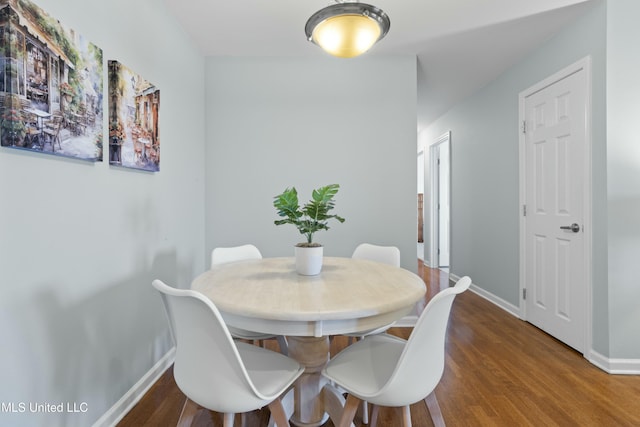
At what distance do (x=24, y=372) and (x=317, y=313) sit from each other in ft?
3.49

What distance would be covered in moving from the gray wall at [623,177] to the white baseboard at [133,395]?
9.53 ft

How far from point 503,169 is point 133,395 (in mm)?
3598

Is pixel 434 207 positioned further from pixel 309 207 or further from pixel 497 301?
pixel 309 207

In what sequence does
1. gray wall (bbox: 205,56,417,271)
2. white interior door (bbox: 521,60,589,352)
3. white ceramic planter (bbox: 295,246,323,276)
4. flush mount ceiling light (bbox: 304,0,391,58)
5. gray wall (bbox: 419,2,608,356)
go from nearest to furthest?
flush mount ceiling light (bbox: 304,0,391,58) < white ceramic planter (bbox: 295,246,323,276) < gray wall (bbox: 419,2,608,356) < white interior door (bbox: 521,60,589,352) < gray wall (bbox: 205,56,417,271)

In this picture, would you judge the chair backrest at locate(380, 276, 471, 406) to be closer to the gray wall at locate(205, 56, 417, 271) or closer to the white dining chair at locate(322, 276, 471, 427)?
the white dining chair at locate(322, 276, 471, 427)

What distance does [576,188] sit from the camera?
93.6 inches

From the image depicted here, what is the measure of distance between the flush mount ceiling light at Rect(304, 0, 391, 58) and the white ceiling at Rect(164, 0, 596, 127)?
0.82 meters

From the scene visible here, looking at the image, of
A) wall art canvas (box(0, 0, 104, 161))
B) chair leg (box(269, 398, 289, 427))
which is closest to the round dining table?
chair leg (box(269, 398, 289, 427))

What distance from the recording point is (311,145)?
2.98m

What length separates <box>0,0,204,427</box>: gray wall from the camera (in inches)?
44.6

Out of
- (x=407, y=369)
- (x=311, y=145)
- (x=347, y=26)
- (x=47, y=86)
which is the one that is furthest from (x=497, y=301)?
(x=47, y=86)

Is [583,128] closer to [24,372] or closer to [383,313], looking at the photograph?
[383,313]

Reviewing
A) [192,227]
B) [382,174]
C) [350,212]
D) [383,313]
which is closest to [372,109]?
[382,174]

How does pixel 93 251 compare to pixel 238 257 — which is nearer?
pixel 93 251
